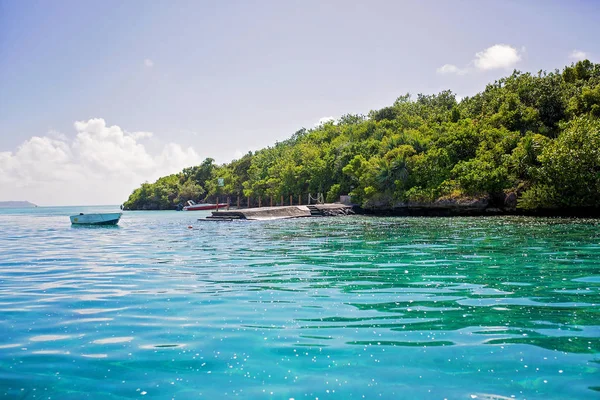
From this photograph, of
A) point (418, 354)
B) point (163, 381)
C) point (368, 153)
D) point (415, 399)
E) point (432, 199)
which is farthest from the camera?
point (368, 153)

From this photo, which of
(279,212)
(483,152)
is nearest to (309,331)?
(279,212)

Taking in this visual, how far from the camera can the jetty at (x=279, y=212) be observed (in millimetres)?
36531

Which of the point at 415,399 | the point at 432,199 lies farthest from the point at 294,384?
the point at 432,199

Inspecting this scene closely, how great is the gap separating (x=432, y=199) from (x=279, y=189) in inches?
1209

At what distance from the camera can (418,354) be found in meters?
4.34

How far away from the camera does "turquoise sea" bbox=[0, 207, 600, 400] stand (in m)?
3.78

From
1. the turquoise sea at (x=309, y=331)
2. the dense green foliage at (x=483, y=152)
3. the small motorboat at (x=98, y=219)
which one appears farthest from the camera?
the small motorboat at (x=98, y=219)

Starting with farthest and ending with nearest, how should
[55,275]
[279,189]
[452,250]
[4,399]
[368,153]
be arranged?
[279,189]
[368,153]
[452,250]
[55,275]
[4,399]

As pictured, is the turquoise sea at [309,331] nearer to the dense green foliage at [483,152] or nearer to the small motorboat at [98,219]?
the dense green foliage at [483,152]

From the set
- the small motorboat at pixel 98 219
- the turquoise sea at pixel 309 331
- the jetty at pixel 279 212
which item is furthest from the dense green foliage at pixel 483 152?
the small motorboat at pixel 98 219

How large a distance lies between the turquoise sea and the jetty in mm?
25437

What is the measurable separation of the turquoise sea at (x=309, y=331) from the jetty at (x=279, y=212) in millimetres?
25437

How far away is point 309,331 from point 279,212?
34.3 metres

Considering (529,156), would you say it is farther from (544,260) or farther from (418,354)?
(418,354)
